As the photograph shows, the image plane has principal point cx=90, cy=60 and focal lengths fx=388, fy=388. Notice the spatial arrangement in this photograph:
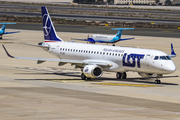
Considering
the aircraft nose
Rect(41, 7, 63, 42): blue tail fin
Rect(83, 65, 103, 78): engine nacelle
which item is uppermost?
Rect(41, 7, 63, 42): blue tail fin

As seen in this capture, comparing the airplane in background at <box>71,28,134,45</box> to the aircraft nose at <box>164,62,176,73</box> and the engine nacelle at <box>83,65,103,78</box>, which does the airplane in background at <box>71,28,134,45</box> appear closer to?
the engine nacelle at <box>83,65,103,78</box>

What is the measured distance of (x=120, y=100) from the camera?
32812mm

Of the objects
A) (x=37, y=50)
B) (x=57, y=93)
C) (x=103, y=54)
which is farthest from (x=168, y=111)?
(x=37, y=50)

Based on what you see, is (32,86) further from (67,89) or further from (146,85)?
(146,85)

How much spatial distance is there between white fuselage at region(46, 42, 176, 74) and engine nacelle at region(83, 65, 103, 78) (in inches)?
63.2

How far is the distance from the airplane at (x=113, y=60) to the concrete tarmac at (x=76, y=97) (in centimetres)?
129

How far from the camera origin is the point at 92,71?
43688mm

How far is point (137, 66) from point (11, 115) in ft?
66.8

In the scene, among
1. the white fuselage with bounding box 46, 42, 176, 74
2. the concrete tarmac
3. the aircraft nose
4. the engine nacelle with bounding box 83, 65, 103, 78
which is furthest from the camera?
the engine nacelle with bounding box 83, 65, 103, 78

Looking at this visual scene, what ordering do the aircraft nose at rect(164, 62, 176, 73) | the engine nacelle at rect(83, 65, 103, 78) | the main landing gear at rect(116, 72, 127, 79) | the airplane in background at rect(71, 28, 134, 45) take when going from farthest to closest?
the airplane in background at rect(71, 28, 134, 45)
the main landing gear at rect(116, 72, 127, 79)
the engine nacelle at rect(83, 65, 103, 78)
the aircraft nose at rect(164, 62, 176, 73)

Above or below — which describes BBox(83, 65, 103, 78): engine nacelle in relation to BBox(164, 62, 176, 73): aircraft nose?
below

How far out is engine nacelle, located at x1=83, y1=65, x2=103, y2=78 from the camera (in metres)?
43.8

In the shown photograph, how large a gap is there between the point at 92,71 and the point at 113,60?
317 cm

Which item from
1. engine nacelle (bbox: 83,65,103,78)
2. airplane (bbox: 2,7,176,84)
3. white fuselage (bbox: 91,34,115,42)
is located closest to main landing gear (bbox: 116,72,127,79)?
airplane (bbox: 2,7,176,84)
